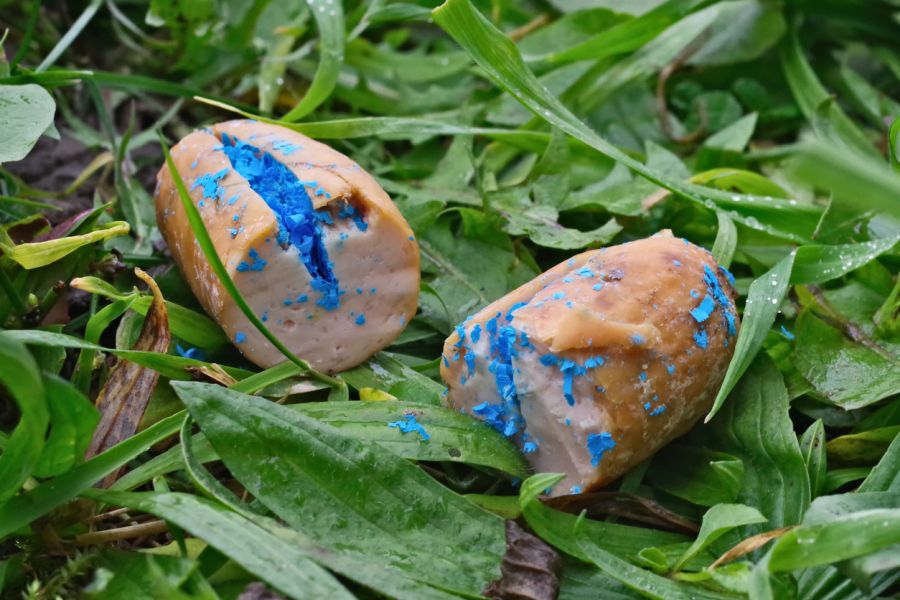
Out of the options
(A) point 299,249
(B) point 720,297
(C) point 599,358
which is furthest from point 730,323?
(A) point 299,249

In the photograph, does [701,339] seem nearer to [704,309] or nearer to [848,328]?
[704,309]

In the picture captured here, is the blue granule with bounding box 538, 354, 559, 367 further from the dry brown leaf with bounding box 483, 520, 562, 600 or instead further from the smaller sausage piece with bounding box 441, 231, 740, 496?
the dry brown leaf with bounding box 483, 520, 562, 600

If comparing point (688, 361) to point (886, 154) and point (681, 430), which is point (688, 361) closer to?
point (681, 430)

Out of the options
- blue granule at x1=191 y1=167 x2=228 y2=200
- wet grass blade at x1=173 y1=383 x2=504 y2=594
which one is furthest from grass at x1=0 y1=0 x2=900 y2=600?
blue granule at x1=191 y1=167 x2=228 y2=200


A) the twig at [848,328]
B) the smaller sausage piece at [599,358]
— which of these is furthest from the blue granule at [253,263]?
the twig at [848,328]

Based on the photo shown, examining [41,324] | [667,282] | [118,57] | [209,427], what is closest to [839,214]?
[667,282]

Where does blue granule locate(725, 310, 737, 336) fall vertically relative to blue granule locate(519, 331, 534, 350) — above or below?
below

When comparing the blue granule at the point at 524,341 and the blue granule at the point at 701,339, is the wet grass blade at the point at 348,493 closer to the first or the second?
the blue granule at the point at 524,341
